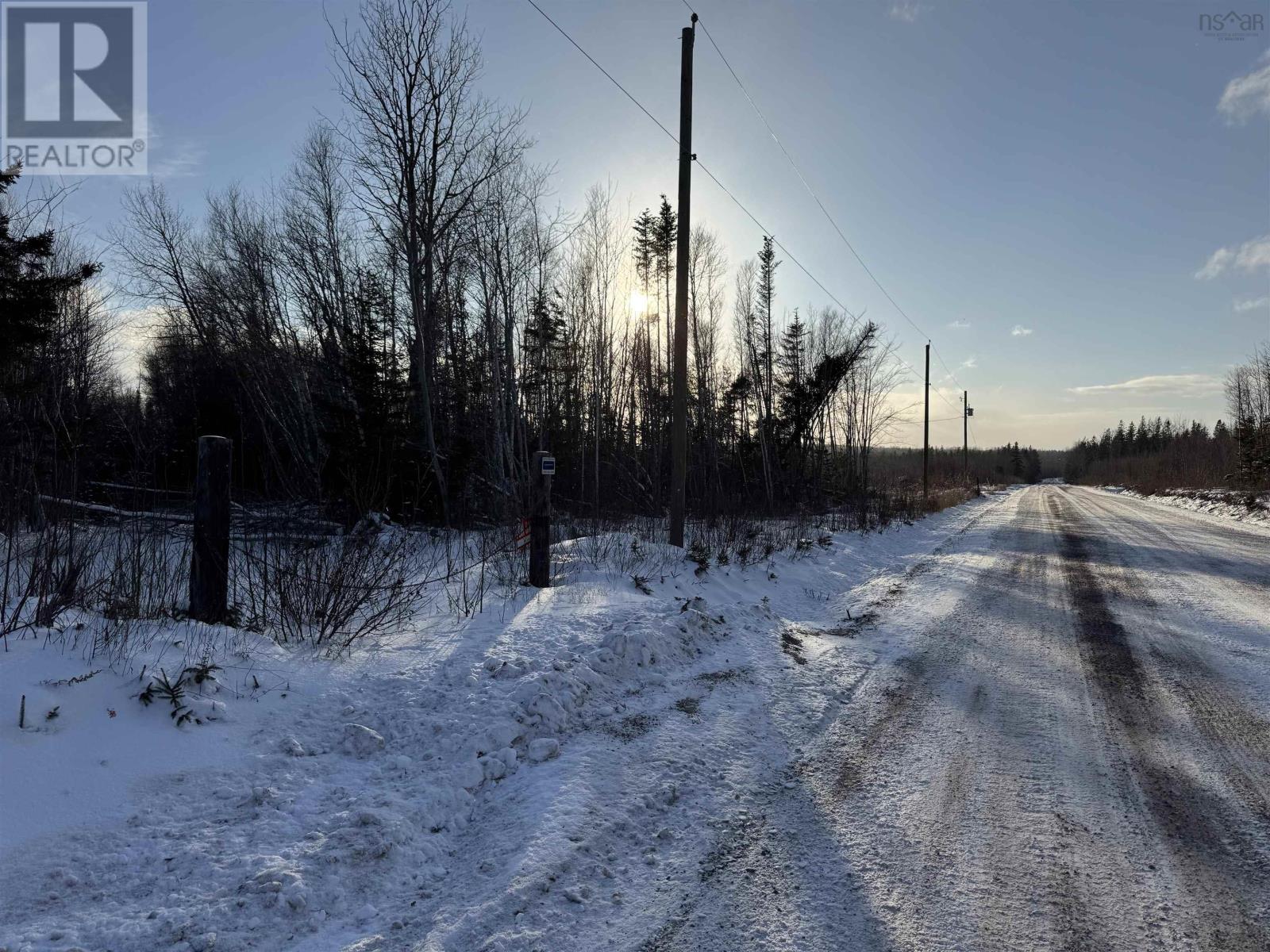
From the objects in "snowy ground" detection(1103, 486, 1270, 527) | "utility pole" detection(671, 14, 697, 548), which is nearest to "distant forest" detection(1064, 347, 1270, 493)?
"snowy ground" detection(1103, 486, 1270, 527)

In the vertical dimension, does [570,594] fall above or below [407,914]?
above

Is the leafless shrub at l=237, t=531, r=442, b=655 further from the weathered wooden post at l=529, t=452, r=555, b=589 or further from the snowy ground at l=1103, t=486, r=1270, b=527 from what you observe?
the snowy ground at l=1103, t=486, r=1270, b=527

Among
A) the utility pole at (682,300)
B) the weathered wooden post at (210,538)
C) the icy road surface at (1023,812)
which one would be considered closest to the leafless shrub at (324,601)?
the weathered wooden post at (210,538)

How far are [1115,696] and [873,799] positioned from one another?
2.81 metres

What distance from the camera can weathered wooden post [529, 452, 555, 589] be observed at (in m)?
6.77

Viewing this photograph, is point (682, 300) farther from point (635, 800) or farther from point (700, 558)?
point (635, 800)

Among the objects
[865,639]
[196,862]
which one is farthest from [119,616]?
[865,639]

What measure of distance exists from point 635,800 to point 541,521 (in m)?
3.94

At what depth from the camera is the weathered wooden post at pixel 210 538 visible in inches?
182

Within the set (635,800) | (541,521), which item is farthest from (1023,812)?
(541,521)

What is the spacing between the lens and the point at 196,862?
98.0 inches

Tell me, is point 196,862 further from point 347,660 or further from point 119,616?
point 119,616

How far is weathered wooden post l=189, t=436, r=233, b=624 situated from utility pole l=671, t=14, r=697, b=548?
5.94m

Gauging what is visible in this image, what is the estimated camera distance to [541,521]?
6.77m
